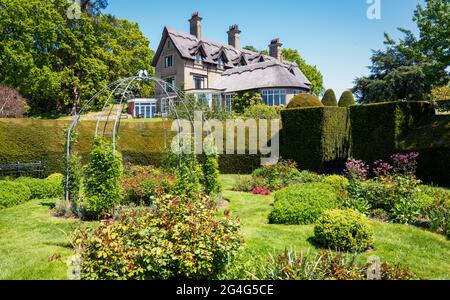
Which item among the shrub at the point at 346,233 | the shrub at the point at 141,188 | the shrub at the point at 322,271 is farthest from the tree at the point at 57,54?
the shrub at the point at 322,271

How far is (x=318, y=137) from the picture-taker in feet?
62.9

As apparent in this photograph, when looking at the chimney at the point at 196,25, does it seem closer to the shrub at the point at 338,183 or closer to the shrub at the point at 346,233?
the shrub at the point at 338,183

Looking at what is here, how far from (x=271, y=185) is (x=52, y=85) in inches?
1097

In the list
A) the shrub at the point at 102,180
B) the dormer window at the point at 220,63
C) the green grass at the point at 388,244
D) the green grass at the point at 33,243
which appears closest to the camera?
the green grass at the point at 33,243

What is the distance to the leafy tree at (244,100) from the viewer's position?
36.6m

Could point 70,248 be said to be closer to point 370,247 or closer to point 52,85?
point 370,247

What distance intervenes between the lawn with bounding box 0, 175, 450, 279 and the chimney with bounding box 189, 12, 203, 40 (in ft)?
132

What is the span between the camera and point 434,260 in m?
7.26

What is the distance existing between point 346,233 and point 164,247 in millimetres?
4761

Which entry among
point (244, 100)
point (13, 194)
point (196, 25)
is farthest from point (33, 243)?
point (196, 25)

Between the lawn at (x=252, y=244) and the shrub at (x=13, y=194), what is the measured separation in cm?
99

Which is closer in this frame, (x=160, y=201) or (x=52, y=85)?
(x=160, y=201)
